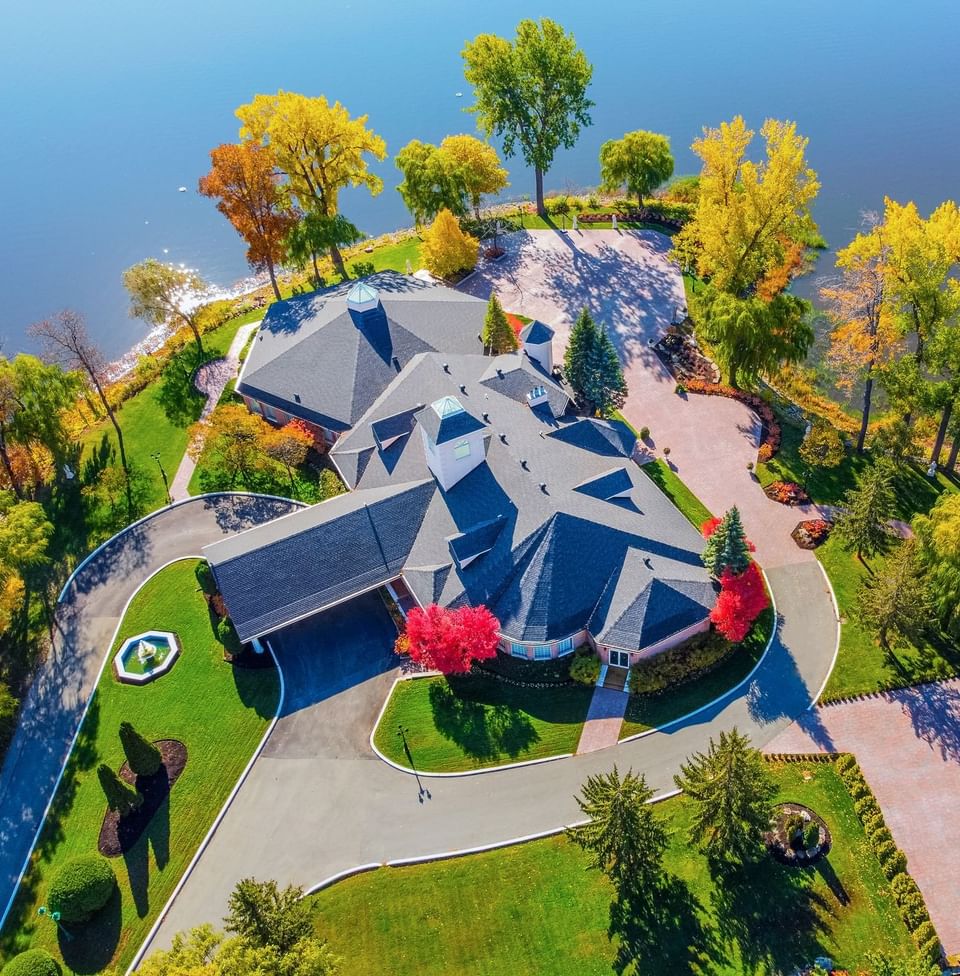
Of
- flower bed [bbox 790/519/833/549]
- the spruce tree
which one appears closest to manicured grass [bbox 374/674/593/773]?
flower bed [bbox 790/519/833/549]

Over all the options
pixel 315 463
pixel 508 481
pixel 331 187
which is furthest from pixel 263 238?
pixel 508 481

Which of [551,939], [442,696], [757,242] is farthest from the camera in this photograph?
[757,242]

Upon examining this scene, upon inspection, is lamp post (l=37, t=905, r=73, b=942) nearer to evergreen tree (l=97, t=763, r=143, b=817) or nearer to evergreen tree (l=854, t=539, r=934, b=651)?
evergreen tree (l=97, t=763, r=143, b=817)

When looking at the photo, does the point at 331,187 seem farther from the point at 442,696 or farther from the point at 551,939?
the point at 551,939

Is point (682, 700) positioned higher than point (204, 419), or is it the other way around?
point (204, 419)

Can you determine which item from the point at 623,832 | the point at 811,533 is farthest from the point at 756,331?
the point at 623,832

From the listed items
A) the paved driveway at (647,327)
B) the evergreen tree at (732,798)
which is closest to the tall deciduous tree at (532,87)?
the paved driveway at (647,327)

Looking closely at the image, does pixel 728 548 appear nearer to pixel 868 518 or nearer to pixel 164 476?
pixel 868 518

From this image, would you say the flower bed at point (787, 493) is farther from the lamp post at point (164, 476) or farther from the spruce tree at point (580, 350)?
the lamp post at point (164, 476)
